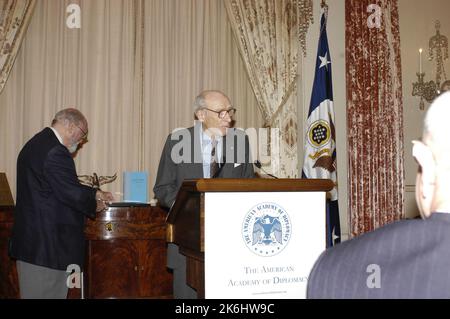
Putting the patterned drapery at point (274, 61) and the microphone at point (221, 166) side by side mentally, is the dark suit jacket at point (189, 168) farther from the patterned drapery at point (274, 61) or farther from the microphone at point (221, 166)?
the patterned drapery at point (274, 61)

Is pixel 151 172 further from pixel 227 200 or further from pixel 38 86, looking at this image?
pixel 227 200

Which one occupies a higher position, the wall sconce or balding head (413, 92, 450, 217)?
the wall sconce

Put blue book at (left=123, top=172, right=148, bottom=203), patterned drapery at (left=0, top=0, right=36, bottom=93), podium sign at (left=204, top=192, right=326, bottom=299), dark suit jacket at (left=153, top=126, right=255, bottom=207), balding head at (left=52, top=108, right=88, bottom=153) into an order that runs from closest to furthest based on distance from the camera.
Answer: podium sign at (left=204, top=192, right=326, bottom=299) < dark suit jacket at (left=153, top=126, right=255, bottom=207) < balding head at (left=52, top=108, right=88, bottom=153) < blue book at (left=123, top=172, right=148, bottom=203) < patterned drapery at (left=0, top=0, right=36, bottom=93)

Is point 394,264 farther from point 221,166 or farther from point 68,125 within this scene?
point 68,125

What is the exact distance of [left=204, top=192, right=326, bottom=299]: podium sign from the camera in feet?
7.36

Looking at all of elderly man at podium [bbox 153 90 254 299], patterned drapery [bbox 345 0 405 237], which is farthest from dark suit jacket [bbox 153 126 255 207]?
patterned drapery [bbox 345 0 405 237]

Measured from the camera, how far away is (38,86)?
19.1ft

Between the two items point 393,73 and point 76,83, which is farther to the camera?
point 393,73

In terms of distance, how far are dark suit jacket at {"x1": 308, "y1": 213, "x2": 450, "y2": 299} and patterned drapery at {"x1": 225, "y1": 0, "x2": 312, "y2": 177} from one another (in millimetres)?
5198

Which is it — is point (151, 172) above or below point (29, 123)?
below

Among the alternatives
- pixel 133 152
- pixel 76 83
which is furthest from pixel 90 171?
pixel 76 83

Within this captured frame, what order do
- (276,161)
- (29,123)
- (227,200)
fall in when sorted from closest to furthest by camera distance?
(227,200)
(29,123)
(276,161)

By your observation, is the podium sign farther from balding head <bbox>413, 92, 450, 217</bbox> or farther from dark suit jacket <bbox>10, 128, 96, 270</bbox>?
dark suit jacket <bbox>10, 128, 96, 270</bbox>

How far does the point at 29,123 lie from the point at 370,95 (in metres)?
4.14
